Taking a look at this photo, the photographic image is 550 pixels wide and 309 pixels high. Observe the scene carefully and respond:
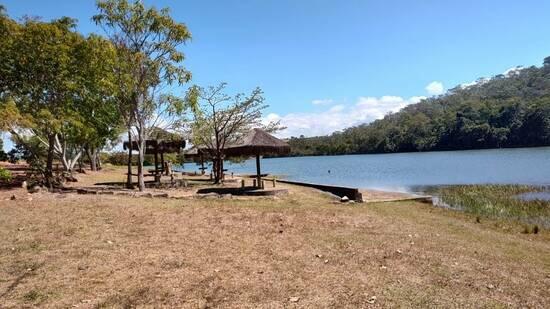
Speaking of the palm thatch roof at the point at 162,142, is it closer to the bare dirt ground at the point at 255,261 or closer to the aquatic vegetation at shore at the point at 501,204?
the bare dirt ground at the point at 255,261

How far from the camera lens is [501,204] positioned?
15359mm

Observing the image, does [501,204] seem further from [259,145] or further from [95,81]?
[95,81]

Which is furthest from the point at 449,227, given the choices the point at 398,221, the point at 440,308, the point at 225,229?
the point at 440,308

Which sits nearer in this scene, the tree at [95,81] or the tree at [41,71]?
the tree at [41,71]

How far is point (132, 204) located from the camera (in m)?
10.8

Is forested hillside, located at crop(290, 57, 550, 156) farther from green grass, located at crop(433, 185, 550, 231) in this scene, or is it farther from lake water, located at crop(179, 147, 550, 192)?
green grass, located at crop(433, 185, 550, 231)

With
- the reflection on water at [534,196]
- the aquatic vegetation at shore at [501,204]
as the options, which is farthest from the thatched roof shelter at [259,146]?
the reflection on water at [534,196]

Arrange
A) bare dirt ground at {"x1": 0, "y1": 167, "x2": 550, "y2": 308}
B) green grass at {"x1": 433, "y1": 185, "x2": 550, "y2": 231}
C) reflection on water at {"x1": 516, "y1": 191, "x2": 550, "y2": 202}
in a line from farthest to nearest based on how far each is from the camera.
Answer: reflection on water at {"x1": 516, "y1": 191, "x2": 550, "y2": 202} < green grass at {"x1": 433, "y1": 185, "x2": 550, "y2": 231} < bare dirt ground at {"x1": 0, "y1": 167, "x2": 550, "y2": 308}

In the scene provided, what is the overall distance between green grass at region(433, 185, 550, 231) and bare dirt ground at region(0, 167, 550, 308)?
10.6ft

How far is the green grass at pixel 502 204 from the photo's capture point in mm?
12672

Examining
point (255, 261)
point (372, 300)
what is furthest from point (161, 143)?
point (372, 300)

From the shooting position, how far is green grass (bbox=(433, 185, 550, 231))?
12.7 metres

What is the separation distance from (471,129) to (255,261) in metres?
94.0

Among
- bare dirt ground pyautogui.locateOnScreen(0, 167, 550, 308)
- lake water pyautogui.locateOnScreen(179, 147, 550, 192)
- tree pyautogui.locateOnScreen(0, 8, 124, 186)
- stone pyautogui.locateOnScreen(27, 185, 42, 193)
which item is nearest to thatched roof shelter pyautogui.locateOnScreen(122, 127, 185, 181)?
tree pyautogui.locateOnScreen(0, 8, 124, 186)
